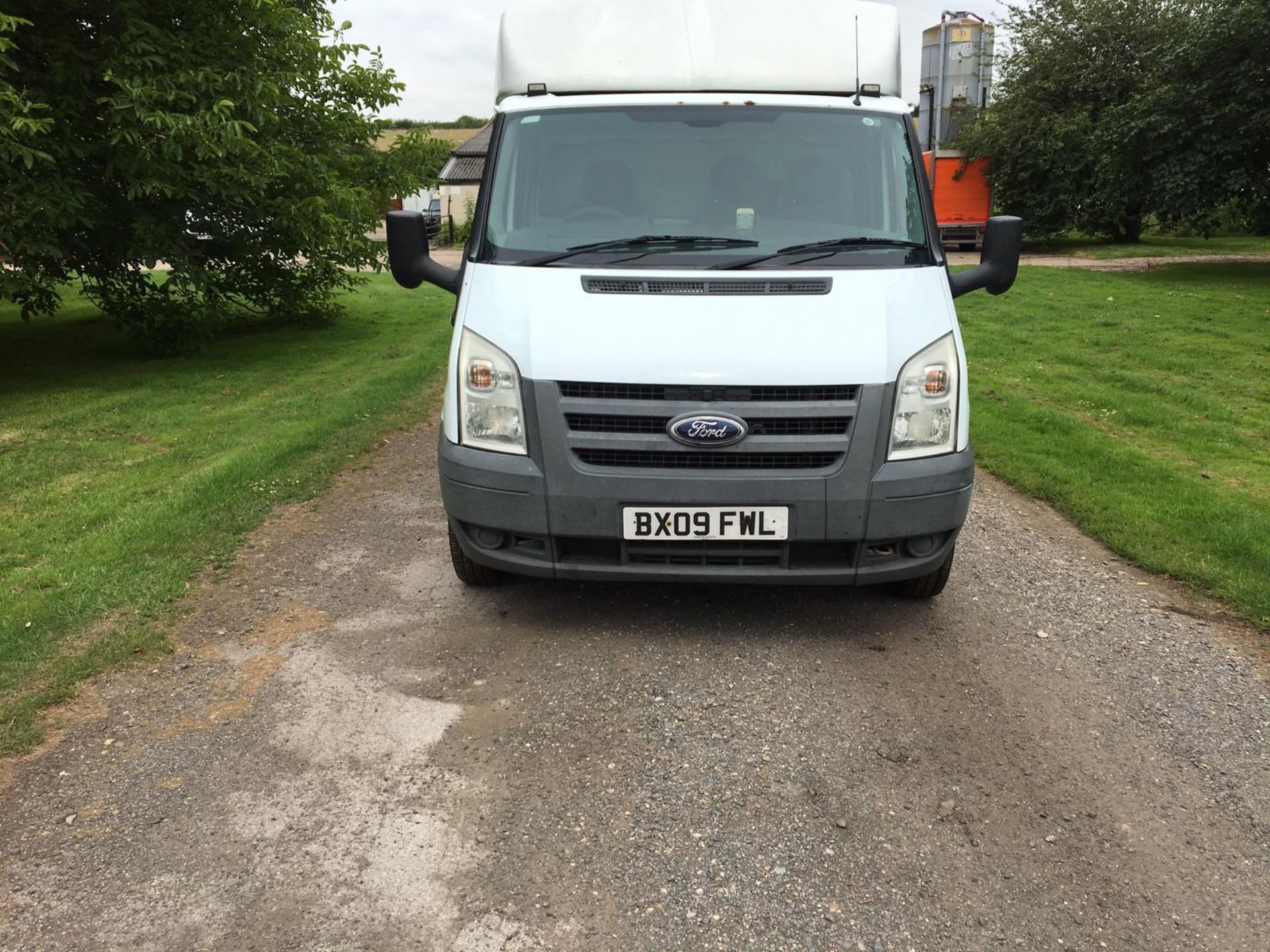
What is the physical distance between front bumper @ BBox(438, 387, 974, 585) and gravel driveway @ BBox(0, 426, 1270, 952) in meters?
0.36

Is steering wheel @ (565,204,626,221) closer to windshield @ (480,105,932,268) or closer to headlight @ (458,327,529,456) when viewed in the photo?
windshield @ (480,105,932,268)

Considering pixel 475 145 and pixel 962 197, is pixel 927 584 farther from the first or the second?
pixel 475 145

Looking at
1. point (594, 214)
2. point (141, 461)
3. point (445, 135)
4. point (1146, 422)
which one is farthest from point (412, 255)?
point (445, 135)

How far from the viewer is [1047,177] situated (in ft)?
100

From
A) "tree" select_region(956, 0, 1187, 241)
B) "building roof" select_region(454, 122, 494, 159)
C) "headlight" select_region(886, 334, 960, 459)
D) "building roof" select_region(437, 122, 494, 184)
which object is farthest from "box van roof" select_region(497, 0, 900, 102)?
"building roof" select_region(454, 122, 494, 159)

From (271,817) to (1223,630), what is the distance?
405 cm

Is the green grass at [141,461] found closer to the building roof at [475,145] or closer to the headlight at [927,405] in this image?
the headlight at [927,405]

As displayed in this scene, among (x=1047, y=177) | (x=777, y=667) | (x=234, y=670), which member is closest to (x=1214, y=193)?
(x=1047, y=177)

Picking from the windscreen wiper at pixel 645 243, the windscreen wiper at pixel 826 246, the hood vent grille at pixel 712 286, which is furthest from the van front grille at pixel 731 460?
the windscreen wiper at pixel 645 243

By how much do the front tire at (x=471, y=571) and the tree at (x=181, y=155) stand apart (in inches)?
259

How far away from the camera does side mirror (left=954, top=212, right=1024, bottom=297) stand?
4715mm

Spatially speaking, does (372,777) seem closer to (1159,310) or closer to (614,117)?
(614,117)

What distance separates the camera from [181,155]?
32.6ft

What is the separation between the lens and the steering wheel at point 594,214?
4.69 m
